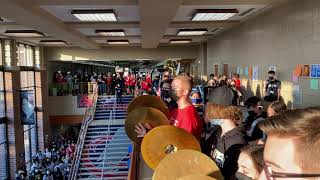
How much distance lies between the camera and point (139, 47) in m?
22.6

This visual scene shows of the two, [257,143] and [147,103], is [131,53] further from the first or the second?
[257,143]

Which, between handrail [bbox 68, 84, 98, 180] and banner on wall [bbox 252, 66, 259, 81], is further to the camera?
handrail [bbox 68, 84, 98, 180]

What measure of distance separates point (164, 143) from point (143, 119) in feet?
3.02

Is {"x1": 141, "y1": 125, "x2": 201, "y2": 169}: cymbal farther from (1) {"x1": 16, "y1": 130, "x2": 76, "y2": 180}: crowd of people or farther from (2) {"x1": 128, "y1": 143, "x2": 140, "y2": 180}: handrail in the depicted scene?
(1) {"x1": 16, "y1": 130, "x2": 76, "y2": 180}: crowd of people

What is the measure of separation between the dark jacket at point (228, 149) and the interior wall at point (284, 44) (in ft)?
16.5

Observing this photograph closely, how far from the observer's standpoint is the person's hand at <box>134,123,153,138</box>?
3.19m

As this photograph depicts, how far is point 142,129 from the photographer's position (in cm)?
324

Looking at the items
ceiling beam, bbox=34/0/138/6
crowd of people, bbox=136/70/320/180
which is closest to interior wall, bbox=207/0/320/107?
ceiling beam, bbox=34/0/138/6

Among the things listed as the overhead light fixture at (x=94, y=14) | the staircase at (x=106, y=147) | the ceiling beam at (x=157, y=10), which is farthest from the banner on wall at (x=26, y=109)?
the ceiling beam at (x=157, y=10)

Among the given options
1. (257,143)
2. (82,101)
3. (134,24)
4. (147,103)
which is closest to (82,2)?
(134,24)

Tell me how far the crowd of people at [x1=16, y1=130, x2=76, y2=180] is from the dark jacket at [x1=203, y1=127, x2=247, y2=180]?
13296mm

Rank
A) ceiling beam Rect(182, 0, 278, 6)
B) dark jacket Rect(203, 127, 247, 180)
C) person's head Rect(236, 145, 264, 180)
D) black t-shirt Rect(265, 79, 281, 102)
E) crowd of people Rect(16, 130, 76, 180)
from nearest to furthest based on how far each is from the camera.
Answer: person's head Rect(236, 145, 264, 180) → dark jacket Rect(203, 127, 247, 180) → ceiling beam Rect(182, 0, 278, 6) → black t-shirt Rect(265, 79, 281, 102) → crowd of people Rect(16, 130, 76, 180)

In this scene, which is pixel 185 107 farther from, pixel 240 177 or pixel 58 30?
pixel 58 30

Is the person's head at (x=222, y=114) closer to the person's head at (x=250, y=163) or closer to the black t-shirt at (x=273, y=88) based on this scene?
the person's head at (x=250, y=163)
